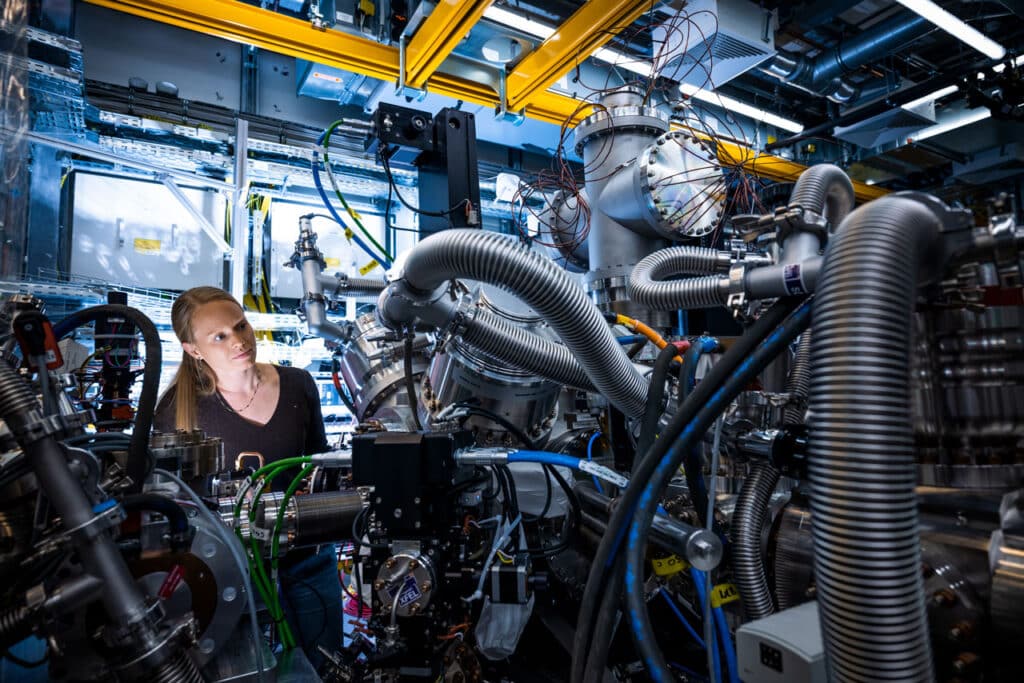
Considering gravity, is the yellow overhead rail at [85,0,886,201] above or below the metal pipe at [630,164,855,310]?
above

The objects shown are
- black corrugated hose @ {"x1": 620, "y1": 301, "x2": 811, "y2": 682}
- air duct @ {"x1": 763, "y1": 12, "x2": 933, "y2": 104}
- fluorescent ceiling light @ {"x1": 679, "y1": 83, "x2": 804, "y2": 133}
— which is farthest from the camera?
fluorescent ceiling light @ {"x1": 679, "y1": 83, "x2": 804, "y2": 133}

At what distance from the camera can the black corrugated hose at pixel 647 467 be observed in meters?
0.62

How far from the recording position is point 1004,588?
555mm

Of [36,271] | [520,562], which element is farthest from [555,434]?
[36,271]

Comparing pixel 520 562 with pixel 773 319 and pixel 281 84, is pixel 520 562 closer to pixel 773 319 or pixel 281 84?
pixel 773 319

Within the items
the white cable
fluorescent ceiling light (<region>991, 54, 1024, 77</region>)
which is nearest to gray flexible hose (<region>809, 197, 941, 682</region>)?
the white cable

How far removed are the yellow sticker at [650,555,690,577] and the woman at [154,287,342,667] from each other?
4.03 feet

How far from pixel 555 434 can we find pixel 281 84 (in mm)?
4204

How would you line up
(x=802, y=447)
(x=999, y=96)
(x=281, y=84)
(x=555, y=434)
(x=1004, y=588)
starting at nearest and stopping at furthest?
(x=1004, y=588) < (x=802, y=447) < (x=555, y=434) < (x=999, y=96) < (x=281, y=84)

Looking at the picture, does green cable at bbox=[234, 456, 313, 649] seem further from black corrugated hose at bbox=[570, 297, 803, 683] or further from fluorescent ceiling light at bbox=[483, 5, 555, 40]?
fluorescent ceiling light at bbox=[483, 5, 555, 40]

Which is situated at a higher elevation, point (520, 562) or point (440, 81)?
point (440, 81)

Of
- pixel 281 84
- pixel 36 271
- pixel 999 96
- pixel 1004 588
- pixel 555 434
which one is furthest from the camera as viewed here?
pixel 281 84

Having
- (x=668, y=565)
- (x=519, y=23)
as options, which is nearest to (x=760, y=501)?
(x=668, y=565)

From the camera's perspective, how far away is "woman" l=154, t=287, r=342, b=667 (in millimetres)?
1874
